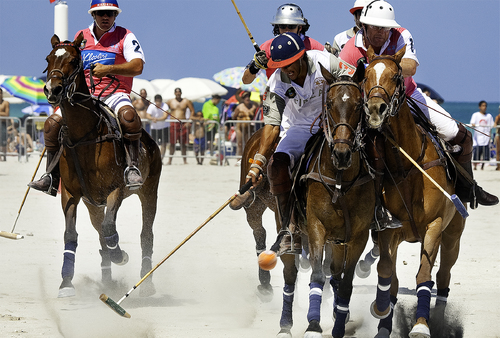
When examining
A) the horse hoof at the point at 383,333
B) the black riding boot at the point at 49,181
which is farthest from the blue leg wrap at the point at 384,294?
the black riding boot at the point at 49,181

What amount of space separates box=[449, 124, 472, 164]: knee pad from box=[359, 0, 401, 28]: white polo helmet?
1235 mm

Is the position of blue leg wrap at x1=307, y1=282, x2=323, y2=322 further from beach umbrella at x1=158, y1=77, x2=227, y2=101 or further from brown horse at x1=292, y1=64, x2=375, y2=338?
beach umbrella at x1=158, y1=77, x2=227, y2=101

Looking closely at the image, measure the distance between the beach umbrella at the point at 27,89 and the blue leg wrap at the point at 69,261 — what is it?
27.8 meters

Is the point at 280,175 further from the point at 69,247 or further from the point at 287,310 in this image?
the point at 69,247

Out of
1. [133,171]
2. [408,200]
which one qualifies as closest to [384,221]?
[408,200]

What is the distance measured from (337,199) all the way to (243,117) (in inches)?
640

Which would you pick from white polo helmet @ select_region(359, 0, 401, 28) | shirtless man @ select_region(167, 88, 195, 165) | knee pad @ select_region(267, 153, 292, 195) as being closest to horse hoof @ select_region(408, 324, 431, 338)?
knee pad @ select_region(267, 153, 292, 195)

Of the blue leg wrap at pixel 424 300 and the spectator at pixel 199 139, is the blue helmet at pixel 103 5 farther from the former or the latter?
the spectator at pixel 199 139

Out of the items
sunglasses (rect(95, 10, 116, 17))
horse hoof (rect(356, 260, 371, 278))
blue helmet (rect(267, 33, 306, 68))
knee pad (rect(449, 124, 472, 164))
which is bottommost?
horse hoof (rect(356, 260, 371, 278))

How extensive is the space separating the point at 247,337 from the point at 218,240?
5.02m

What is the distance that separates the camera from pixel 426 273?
6406 mm

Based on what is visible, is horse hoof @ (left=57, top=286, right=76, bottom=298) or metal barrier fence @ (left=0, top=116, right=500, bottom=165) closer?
horse hoof @ (left=57, top=286, right=76, bottom=298)

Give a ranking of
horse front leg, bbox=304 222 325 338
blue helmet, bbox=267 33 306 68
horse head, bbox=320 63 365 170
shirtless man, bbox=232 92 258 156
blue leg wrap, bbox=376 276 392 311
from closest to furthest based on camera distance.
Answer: horse head, bbox=320 63 365 170 → horse front leg, bbox=304 222 325 338 → blue helmet, bbox=267 33 306 68 → blue leg wrap, bbox=376 276 392 311 → shirtless man, bbox=232 92 258 156

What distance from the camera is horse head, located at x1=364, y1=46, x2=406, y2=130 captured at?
5930 millimetres
